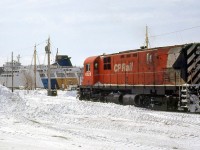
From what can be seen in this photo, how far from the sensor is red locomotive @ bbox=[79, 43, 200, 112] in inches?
737

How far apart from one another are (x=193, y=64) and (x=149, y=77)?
3.52 m

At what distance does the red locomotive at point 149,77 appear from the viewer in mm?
18719

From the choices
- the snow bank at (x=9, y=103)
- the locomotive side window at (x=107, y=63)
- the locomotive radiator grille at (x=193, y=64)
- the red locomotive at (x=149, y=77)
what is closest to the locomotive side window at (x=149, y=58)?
the red locomotive at (x=149, y=77)

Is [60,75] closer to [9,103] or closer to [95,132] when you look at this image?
[9,103]

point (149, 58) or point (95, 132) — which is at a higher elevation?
point (149, 58)

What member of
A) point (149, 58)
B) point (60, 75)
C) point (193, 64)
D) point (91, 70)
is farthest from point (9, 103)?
point (60, 75)

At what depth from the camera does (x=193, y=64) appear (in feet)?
61.8

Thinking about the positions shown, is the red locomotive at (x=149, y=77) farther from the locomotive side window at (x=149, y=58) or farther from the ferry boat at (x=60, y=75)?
the ferry boat at (x=60, y=75)

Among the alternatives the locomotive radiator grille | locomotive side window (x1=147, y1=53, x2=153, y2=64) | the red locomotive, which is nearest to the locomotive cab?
the red locomotive

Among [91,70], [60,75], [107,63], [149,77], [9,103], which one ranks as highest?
[60,75]

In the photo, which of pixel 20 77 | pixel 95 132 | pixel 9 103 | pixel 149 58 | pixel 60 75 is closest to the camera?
pixel 95 132

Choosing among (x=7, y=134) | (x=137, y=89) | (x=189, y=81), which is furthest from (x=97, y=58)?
(x=7, y=134)

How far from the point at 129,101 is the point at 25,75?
72143 millimetres

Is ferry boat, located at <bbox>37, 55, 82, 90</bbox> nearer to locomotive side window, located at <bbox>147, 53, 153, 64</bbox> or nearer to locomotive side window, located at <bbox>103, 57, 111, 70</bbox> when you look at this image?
locomotive side window, located at <bbox>103, 57, 111, 70</bbox>
